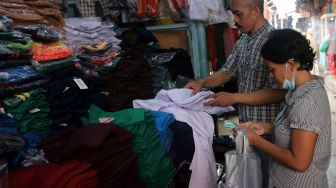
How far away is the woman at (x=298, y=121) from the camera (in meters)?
1.44

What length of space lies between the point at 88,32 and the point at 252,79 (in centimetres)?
111

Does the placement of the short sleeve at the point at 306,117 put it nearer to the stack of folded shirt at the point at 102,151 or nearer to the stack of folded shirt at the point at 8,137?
the stack of folded shirt at the point at 102,151

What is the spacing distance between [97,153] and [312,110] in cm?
88

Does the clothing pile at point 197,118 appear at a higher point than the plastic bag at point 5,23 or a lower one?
lower

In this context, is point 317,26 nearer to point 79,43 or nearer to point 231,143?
point 231,143

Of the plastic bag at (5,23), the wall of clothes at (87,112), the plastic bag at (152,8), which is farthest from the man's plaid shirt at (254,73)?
the plastic bag at (5,23)

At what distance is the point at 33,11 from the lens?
1923 millimetres

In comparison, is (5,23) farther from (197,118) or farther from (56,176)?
(197,118)

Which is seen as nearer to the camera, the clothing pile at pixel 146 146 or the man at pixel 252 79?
the clothing pile at pixel 146 146

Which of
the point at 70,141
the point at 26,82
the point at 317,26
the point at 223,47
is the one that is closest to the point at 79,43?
the point at 26,82

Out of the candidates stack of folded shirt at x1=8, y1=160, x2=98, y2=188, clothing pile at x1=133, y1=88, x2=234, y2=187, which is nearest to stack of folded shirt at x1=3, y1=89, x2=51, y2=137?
stack of folded shirt at x1=8, y1=160, x2=98, y2=188

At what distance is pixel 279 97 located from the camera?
2068 millimetres

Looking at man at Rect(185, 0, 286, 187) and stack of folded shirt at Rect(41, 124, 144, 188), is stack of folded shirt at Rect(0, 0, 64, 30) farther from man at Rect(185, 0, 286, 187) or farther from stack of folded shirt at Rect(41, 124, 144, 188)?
man at Rect(185, 0, 286, 187)

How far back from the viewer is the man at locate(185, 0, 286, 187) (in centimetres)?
210
